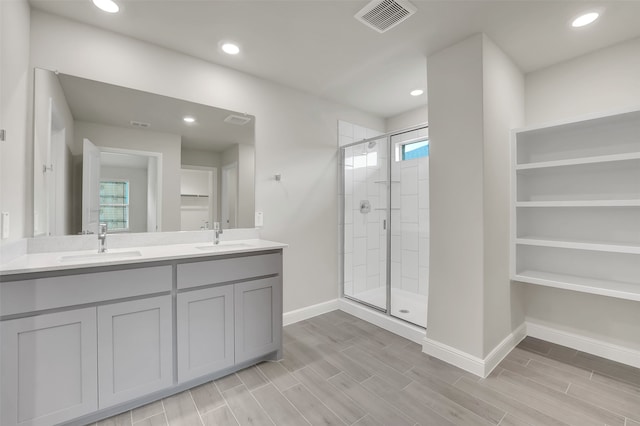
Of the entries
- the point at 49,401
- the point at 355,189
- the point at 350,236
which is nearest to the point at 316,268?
the point at 350,236

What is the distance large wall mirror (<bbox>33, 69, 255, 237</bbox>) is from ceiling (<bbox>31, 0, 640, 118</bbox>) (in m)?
0.46

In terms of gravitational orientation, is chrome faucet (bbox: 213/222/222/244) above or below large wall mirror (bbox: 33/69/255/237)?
below

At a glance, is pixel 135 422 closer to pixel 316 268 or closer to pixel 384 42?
pixel 316 268

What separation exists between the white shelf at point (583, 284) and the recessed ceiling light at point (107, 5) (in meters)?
3.68

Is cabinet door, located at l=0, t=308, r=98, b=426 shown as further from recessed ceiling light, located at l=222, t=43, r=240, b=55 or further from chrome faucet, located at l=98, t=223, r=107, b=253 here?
recessed ceiling light, located at l=222, t=43, r=240, b=55

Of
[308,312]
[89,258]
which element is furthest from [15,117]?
[308,312]

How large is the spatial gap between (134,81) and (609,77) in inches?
153

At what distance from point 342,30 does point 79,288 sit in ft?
7.95

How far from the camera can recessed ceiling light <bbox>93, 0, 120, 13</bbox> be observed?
5.87 ft

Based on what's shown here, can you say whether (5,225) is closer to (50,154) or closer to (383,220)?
(50,154)

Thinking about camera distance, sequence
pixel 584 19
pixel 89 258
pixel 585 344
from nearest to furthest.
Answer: pixel 89 258
pixel 584 19
pixel 585 344

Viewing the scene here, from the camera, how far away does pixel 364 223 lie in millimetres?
3650

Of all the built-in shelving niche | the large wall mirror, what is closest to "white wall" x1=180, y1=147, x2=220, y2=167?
the large wall mirror

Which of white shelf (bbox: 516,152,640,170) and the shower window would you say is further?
the shower window
